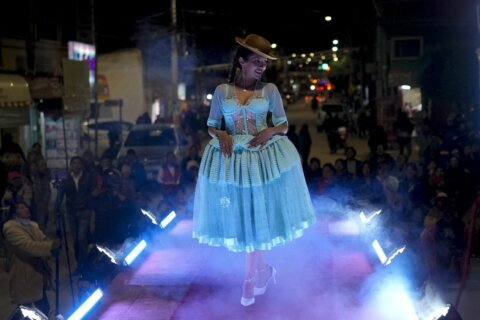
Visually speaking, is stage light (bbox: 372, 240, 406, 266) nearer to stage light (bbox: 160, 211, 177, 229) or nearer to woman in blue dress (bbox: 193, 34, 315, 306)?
woman in blue dress (bbox: 193, 34, 315, 306)

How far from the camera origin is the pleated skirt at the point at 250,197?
4691 millimetres

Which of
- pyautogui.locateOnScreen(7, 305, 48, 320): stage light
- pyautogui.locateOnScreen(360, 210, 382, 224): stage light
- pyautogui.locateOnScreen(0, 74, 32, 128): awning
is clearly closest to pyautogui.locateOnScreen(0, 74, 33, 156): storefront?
pyautogui.locateOnScreen(0, 74, 32, 128): awning

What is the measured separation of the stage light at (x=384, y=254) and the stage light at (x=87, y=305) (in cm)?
216

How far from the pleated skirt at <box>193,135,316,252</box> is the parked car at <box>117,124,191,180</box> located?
11208 mm

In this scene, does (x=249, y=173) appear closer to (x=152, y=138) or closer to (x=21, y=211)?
(x=21, y=211)

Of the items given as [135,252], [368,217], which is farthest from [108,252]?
[368,217]

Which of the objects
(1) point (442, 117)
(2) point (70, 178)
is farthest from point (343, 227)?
(1) point (442, 117)

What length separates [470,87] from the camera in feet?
67.7

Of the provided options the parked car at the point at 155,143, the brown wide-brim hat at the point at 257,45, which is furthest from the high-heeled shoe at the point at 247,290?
the parked car at the point at 155,143

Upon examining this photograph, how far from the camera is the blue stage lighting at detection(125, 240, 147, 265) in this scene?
19.0 ft

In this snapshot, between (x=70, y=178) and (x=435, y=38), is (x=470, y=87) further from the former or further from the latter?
(x=70, y=178)

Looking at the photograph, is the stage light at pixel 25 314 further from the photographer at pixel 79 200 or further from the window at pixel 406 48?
the window at pixel 406 48

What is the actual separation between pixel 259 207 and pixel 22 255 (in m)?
3.19

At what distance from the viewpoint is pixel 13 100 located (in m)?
11.7
